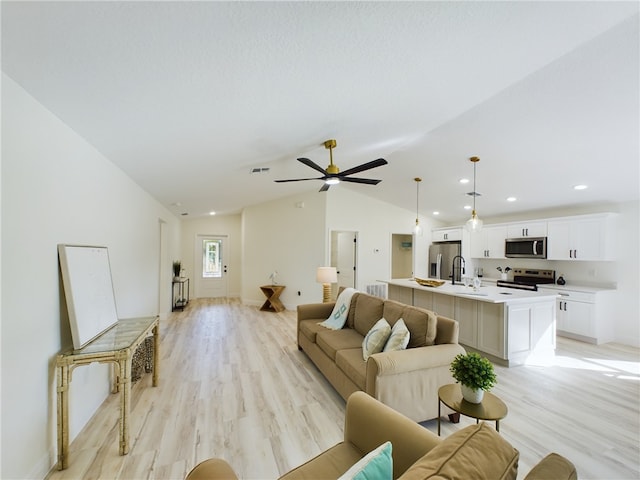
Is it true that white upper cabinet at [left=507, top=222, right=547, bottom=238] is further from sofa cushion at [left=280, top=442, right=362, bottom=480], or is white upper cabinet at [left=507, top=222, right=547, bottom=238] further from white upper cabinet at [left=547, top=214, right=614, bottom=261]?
sofa cushion at [left=280, top=442, right=362, bottom=480]

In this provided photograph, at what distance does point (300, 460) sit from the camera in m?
1.91

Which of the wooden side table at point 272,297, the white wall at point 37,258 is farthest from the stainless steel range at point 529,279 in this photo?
the white wall at point 37,258

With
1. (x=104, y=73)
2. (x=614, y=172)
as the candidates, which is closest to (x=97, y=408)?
(x=104, y=73)

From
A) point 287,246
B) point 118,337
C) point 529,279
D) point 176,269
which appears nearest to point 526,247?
point 529,279

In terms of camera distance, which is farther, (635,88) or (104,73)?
(635,88)

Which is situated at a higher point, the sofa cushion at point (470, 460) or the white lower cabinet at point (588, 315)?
the sofa cushion at point (470, 460)

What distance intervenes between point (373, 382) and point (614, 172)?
425cm

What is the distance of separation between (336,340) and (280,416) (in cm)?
91

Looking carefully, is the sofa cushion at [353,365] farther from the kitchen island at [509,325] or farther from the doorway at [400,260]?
the doorway at [400,260]

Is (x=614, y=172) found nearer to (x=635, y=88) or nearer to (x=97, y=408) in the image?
(x=635, y=88)

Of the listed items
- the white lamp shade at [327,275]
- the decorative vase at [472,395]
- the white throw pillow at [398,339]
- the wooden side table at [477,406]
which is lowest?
the wooden side table at [477,406]

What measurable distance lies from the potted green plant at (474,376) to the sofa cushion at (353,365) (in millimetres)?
758

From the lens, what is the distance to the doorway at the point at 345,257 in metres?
7.11

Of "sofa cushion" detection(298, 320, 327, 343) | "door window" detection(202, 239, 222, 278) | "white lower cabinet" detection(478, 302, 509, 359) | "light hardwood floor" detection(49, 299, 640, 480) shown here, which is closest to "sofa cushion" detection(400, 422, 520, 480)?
"light hardwood floor" detection(49, 299, 640, 480)
